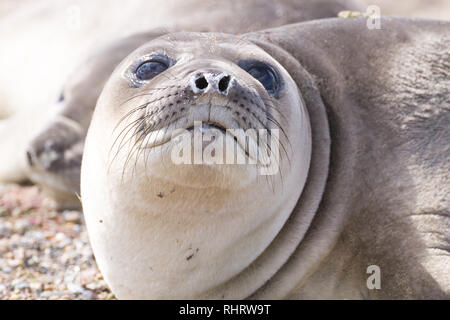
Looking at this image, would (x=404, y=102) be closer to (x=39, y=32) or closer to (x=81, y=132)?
(x=81, y=132)

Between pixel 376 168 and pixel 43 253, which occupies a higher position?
pixel 43 253

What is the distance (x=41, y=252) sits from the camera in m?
4.65

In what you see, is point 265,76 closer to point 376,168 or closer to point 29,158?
point 376,168

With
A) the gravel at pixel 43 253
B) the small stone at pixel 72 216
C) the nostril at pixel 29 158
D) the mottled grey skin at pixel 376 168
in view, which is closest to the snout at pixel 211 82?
the mottled grey skin at pixel 376 168

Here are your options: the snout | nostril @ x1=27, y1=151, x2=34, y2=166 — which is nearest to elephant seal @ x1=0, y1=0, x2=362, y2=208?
nostril @ x1=27, y1=151, x2=34, y2=166

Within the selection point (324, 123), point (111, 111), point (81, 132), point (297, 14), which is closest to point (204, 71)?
point (111, 111)

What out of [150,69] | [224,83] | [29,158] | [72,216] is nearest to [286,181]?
[224,83]

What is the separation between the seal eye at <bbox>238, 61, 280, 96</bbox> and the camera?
3.52m

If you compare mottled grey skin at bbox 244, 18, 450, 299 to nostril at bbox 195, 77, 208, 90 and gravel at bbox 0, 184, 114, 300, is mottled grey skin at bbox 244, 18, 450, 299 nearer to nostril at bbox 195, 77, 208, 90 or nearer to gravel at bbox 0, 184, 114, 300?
nostril at bbox 195, 77, 208, 90

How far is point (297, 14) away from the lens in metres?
5.14

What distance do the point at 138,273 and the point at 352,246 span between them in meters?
1.00

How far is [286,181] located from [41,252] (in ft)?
6.19

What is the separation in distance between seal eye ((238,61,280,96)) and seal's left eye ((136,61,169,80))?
0.36 meters

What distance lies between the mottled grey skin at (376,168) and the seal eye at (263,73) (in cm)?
32
